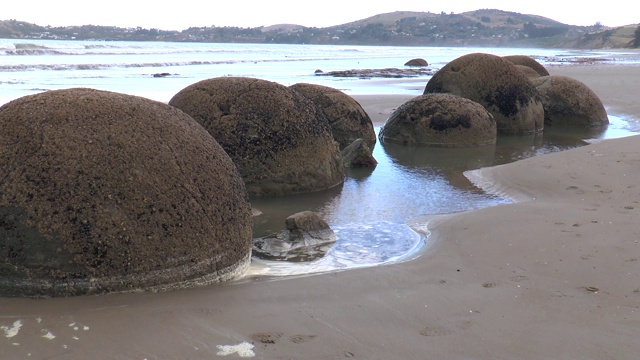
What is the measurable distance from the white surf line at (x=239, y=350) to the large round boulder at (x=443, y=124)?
8351 mm

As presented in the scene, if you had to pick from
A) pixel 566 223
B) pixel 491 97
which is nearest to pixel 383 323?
pixel 566 223

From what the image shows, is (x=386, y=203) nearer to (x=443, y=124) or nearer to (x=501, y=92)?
(x=443, y=124)

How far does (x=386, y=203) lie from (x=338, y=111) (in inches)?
160

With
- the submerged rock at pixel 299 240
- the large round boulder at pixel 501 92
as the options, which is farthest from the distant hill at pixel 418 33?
the submerged rock at pixel 299 240

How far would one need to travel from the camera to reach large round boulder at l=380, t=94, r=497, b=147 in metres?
11.5

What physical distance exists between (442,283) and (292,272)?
1.07 m

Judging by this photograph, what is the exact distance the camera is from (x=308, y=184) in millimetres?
7875

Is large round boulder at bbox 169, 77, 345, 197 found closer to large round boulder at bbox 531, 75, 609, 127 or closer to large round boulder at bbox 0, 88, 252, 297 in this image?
large round boulder at bbox 0, 88, 252, 297

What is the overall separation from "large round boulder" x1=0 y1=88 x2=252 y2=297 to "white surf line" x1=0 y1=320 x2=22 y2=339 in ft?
1.20

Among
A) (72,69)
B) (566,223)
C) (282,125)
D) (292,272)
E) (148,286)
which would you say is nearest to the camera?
(148,286)

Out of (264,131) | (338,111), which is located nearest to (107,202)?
(264,131)

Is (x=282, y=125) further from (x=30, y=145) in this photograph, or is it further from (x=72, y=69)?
(x=72, y=69)

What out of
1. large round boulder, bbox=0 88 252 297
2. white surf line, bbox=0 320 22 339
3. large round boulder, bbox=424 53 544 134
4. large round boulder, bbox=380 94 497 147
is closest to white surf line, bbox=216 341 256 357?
large round boulder, bbox=0 88 252 297

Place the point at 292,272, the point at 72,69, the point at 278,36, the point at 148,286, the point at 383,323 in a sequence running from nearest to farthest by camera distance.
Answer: the point at 383,323 → the point at 148,286 → the point at 292,272 → the point at 72,69 → the point at 278,36
